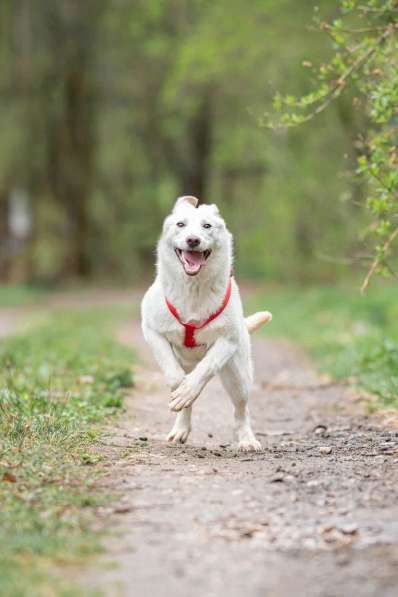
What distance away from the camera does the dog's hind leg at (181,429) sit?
7.00 meters

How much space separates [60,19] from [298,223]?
10.3 m

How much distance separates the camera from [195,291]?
262 inches

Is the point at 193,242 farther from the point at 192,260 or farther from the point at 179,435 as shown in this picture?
the point at 179,435

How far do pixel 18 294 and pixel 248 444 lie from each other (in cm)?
2247

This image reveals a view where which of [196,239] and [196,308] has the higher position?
[196,239]

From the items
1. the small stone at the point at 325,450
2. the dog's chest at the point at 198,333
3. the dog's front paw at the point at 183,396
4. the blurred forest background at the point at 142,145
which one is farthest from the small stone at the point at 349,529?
the blurred forest background at the point at 142,145

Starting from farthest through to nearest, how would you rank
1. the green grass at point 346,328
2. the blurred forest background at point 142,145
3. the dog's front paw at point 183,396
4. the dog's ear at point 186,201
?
the blurred forest background at point 142,145 < the green grass at point 346,328 < the dog's ear at point 186,201 < the dog's front paw at point 183,396

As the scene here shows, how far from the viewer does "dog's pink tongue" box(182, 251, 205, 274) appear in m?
6.45

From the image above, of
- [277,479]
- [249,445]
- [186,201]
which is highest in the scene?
[186,201]

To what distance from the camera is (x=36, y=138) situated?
3191 centimetres

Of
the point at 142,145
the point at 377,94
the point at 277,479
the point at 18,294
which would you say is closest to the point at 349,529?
the point at 277,479

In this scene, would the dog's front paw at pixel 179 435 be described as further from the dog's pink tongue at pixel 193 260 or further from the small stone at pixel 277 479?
the small stone at pixel 277 479

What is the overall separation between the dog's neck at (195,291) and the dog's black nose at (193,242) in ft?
0.74

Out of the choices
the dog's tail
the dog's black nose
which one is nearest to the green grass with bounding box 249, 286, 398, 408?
the dog's tail
